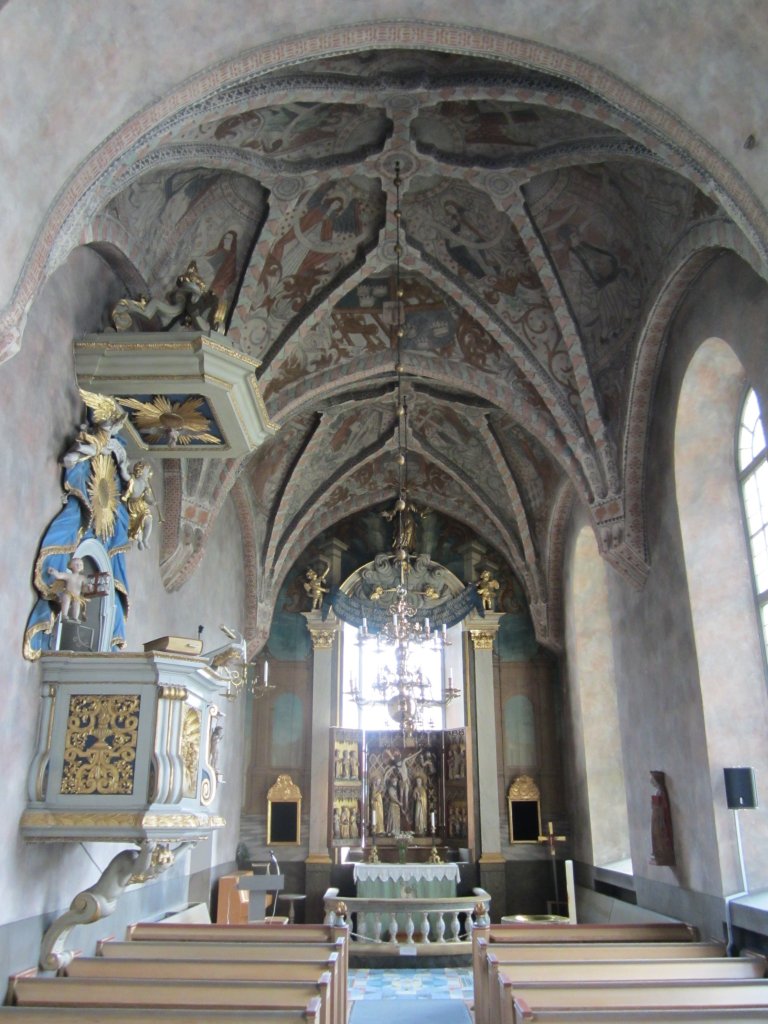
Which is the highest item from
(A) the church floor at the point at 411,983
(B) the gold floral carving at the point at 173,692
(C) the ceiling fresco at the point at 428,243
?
(C) the ceiling fresco at the point at 428,243

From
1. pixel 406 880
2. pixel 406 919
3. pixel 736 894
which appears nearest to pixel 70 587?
pixel 736 894

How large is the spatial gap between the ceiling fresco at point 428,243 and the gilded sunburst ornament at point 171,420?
1.63m

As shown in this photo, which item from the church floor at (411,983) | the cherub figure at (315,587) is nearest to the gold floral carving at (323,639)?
the cherub figure at (315,587)

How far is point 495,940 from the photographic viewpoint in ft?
26.7

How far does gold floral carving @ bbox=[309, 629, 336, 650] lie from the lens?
54.9ft

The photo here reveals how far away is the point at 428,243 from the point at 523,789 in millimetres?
9890

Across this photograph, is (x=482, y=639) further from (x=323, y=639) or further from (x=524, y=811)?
(x=524, y=811)

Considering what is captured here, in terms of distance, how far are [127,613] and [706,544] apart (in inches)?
236

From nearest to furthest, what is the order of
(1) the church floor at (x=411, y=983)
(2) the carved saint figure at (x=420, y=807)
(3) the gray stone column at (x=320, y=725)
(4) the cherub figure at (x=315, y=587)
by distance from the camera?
(1) the church floor at (x=411, y=983), (3) the gray stone column at (x=320, y=725), (2) the carved saint figure at (x=420, y=807), (4) the cherub figure at (x=315, y=587)

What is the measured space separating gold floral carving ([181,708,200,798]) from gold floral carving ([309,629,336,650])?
926 centimetres

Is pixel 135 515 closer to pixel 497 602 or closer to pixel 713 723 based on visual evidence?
pixel 713 723

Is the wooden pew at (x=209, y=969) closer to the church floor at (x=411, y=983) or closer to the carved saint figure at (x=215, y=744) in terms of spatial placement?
the carved saint figure at (x=215, y=744)

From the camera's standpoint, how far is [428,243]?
35.9 feet

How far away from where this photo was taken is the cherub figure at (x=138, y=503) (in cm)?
846
